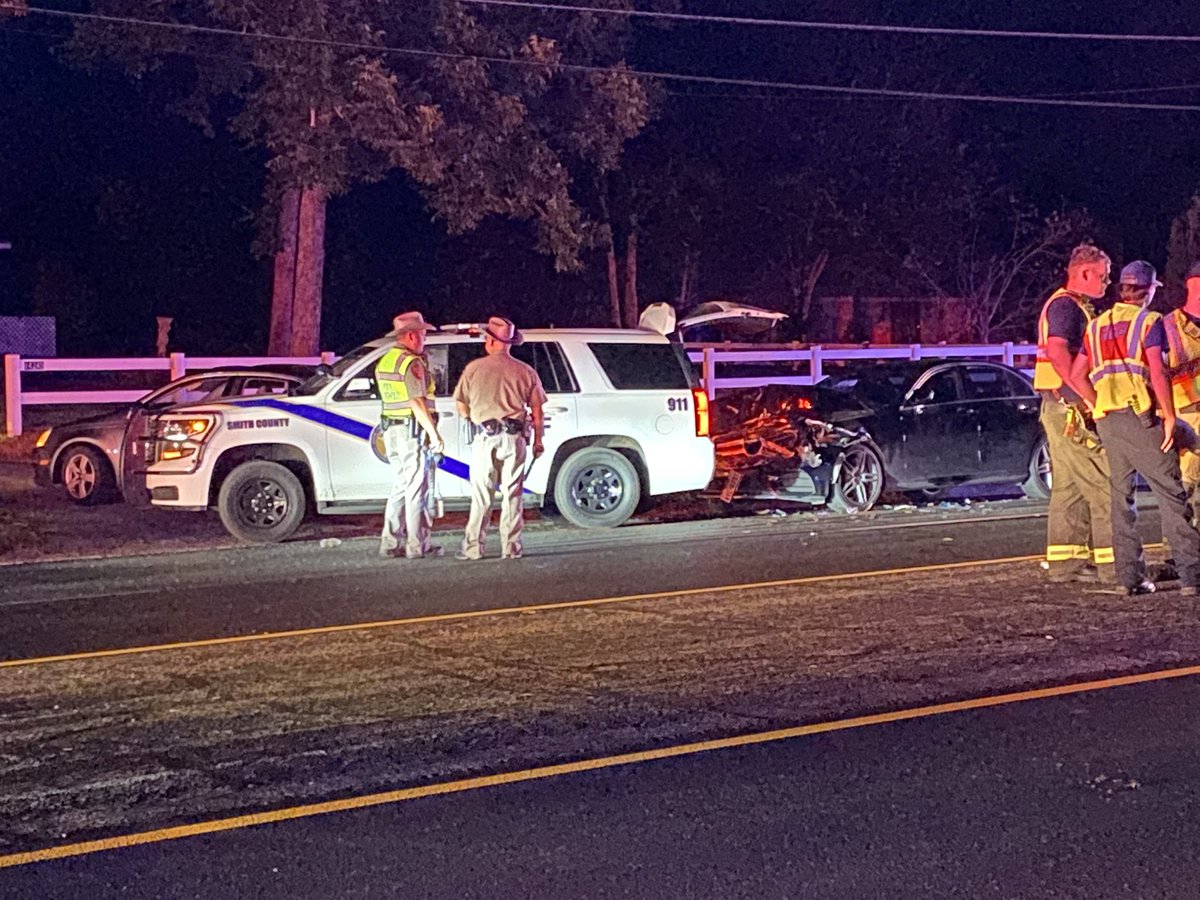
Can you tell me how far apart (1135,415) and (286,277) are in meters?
21.2

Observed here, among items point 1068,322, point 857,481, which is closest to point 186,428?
point 857,481

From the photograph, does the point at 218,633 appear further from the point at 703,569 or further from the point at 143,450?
the point at 143,450

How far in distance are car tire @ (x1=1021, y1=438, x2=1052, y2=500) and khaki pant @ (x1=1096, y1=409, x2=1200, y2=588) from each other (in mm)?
6374

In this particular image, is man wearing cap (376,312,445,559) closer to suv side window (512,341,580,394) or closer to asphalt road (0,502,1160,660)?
asphalt road (0,502,1160,660)

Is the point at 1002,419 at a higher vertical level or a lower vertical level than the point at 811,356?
lower

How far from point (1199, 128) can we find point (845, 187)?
11346 millimetres

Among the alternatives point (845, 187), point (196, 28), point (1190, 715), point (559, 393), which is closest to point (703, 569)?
point (559, 393)

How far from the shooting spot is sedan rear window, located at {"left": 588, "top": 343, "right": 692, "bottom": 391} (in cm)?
1439

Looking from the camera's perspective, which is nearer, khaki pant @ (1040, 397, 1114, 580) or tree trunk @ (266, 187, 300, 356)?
khaki pant @ (1040, 397, 1114, 580)

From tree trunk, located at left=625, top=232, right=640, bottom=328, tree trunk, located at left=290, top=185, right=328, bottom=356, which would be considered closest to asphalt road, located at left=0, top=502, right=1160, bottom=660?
tree trunk, located at left=290, top=185, right=328, bottom=356

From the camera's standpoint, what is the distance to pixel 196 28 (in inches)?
945

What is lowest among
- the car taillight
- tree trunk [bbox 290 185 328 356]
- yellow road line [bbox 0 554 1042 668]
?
yellow road line [bbox 0 554 1042 668]

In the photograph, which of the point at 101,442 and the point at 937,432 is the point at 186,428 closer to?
the point at 101,442

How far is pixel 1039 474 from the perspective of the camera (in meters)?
16.2
